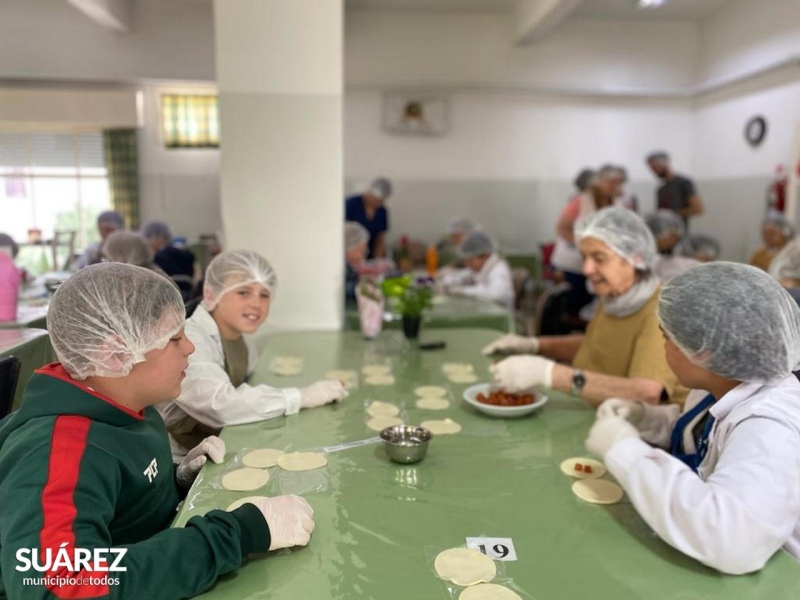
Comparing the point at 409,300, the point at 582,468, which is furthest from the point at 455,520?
the point at 409,300

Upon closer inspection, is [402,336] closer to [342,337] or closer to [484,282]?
[342,337]

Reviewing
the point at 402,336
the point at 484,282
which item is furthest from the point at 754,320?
the point at 484,282

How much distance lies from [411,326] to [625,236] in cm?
104

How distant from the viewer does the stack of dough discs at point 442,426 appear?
5.26 feet

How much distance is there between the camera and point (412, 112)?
645 cm

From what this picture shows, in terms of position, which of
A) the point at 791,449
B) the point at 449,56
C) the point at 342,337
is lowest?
the point at 342,337

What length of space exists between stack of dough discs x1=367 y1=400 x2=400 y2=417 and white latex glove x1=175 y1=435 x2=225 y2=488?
1.49 ft

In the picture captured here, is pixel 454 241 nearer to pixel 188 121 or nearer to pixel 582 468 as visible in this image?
pixel 188 121

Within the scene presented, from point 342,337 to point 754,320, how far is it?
191 cm

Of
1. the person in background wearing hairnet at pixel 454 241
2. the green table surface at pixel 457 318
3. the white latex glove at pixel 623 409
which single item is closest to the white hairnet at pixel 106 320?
the white latex glove at pixel 623 409

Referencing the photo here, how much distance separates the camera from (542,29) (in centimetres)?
577

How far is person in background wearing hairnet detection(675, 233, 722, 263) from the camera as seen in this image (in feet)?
14.1

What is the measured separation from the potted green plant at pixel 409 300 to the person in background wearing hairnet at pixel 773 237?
298cm

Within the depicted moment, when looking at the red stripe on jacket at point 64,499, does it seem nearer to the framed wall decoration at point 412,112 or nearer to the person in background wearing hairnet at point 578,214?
the person in background wearing hairnet at point 578,214
